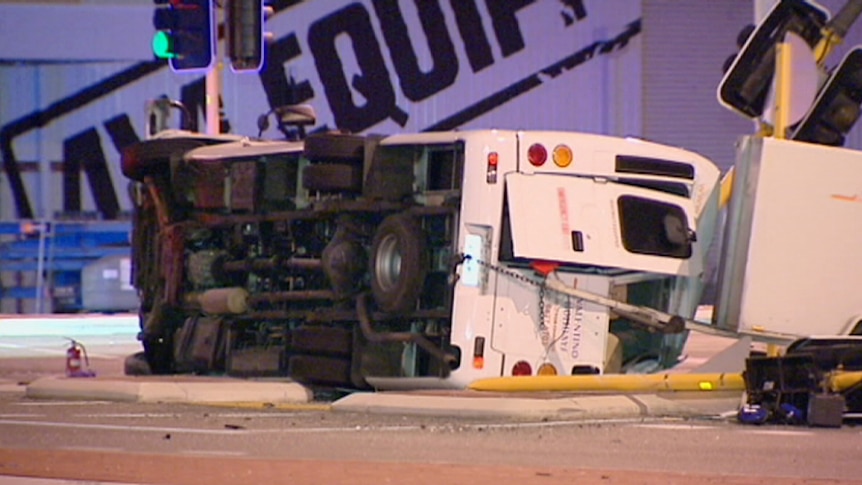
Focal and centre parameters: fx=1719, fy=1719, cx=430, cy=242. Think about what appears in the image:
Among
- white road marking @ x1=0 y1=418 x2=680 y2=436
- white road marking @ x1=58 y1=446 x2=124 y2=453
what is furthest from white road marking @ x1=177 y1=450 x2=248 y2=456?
white road marking @ x1=0 y1=418 x2=680 y2=436

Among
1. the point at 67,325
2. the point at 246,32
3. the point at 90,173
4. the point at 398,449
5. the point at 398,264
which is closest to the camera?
the point at 398,449

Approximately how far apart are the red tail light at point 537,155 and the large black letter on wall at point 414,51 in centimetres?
1810

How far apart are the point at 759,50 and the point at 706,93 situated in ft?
61.4

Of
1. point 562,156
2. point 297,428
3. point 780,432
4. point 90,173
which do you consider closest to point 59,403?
point 297,428

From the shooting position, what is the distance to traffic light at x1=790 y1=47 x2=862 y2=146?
13062mm

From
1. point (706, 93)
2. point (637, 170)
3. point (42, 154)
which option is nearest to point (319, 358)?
point (637, 170)

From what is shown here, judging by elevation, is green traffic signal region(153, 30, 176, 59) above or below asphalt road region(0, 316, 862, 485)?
above

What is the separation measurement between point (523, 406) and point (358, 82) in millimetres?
19581

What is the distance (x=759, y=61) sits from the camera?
1325 centimetres

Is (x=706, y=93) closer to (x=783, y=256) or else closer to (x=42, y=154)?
(x=42, y=154)

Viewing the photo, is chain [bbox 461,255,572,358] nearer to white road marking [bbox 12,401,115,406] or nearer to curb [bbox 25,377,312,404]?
curb [bbox 25,377,312,404]

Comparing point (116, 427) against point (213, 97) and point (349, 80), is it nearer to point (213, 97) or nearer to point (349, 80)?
point (213, 97)

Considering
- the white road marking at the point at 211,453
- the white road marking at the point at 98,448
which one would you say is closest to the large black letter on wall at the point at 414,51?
the white road marking at the point at 98,448

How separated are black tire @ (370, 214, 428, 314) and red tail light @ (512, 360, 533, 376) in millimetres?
817
